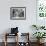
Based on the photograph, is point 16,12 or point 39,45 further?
point 16,12

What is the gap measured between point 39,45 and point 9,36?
1.63 m

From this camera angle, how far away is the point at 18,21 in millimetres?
6961

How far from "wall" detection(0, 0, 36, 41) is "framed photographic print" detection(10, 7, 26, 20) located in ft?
0.44

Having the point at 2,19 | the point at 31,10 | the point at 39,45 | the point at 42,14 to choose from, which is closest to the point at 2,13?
the point at 2,19

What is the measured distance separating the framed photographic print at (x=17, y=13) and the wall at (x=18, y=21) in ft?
0.44

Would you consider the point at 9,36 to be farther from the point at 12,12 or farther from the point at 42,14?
the point at 42,14

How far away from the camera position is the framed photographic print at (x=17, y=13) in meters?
6.91

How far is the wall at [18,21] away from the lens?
689 cm

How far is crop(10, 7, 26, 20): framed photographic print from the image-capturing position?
6.91 m

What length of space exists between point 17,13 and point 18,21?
363mm

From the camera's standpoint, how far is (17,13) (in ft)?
22.7

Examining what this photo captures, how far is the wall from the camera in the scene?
6887mm

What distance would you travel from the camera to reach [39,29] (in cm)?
700

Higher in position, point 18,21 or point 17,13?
point 17,13
